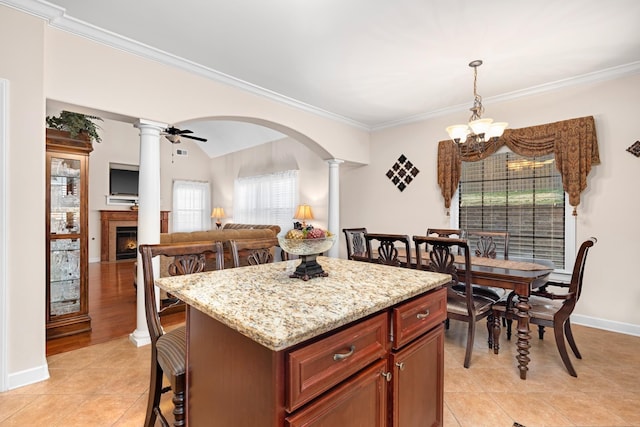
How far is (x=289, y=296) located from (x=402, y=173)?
4123mm

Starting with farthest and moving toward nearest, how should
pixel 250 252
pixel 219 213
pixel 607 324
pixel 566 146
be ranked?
pixel 219 213
pixel 566 146
pixel 607 324
pixel 250 252

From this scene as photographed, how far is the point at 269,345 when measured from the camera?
79 centimetres

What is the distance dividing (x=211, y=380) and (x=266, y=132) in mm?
6496

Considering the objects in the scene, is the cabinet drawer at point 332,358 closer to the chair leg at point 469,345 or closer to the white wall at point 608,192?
the chair leg at point 469,345

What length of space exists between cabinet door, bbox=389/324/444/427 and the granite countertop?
0.25 m

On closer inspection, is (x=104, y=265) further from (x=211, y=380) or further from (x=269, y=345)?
(x=269, y=345)

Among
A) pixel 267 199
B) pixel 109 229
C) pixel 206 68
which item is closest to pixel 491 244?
pixel 206 68

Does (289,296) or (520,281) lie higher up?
(289,296)

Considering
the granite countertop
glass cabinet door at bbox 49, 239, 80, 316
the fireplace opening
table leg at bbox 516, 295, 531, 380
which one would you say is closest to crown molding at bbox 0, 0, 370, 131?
glass cabinet door at bbox 49, 239, 80, 316

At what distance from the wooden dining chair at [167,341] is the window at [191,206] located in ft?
25.6

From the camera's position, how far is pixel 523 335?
2270mm

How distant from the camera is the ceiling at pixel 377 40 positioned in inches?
87.5

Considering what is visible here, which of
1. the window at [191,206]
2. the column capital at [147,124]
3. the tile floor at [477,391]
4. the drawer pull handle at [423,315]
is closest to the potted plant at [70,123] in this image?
the column capital at [147,124]

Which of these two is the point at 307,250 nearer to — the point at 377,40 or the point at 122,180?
the point at 377,40
